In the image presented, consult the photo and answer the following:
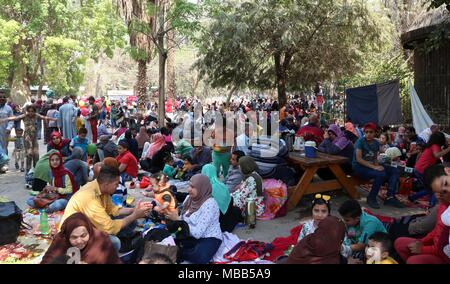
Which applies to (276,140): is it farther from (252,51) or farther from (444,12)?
(252,51)

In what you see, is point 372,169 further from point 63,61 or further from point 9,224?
point 63,61

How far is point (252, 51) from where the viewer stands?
55.1 ft

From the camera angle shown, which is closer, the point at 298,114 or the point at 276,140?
the point at 276,140

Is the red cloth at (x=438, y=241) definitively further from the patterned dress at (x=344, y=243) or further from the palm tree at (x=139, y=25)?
the palm tree at (x=139, y=25)

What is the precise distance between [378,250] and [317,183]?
309cm

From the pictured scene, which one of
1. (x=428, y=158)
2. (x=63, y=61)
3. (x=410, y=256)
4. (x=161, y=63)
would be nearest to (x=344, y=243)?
(x=410, y=256)

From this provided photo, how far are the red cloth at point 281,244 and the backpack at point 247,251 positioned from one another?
74 mm

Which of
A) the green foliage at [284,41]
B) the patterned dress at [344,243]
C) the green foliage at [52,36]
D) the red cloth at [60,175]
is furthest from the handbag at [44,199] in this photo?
the green foliage at [52,36]

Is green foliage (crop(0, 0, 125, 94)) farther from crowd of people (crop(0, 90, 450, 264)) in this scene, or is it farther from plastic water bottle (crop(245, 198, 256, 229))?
plastic water bottle (crop(245, 198, 256, 229))

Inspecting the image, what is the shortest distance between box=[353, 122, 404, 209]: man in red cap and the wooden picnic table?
0.79 ft

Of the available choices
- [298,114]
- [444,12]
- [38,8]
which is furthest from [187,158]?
[38,8]

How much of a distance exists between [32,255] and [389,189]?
5.30 metres

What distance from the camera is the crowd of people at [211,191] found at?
12.0 ft

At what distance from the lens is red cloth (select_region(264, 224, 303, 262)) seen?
4.81 m
